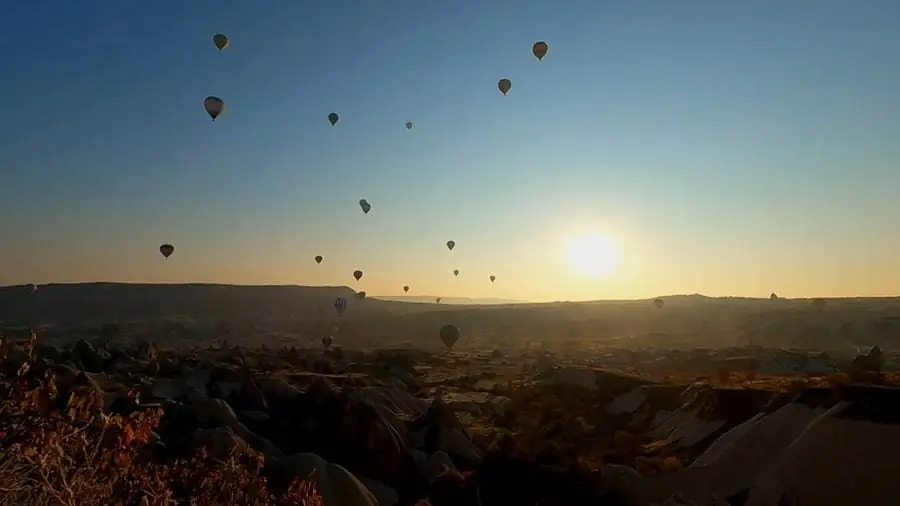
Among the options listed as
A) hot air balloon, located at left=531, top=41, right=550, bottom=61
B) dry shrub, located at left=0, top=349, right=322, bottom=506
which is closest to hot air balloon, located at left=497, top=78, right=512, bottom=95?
hot air balloon, located at left=531, top=41, right=550, bottom=61

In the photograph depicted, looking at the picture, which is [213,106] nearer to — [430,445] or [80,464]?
[430,445]

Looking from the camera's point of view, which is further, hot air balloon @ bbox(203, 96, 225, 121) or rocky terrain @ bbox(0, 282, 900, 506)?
hot air balloon @ bbox(203, 96, 225, 121)

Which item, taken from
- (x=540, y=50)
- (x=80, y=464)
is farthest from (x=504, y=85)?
(x=80, y=464)

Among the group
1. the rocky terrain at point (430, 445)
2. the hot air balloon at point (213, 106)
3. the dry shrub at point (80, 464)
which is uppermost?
the hot air balloon at point (213, 106)

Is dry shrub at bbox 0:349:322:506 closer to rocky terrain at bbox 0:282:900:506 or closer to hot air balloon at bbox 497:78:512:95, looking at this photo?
rocky terrain at bbox 0:282:900:506

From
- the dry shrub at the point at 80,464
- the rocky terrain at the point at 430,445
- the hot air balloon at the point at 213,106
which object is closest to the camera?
the dry shrub at the point at 80,464

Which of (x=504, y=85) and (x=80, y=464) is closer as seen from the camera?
(x=80, y=464)

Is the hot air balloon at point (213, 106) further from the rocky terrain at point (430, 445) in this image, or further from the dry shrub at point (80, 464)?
the dry shrub at point (80, 464)

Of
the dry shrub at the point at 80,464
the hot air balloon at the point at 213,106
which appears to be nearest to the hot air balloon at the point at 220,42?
the hot air balloon at the point at 213,106

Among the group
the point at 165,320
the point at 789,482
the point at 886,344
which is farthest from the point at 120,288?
the point at 789,482
